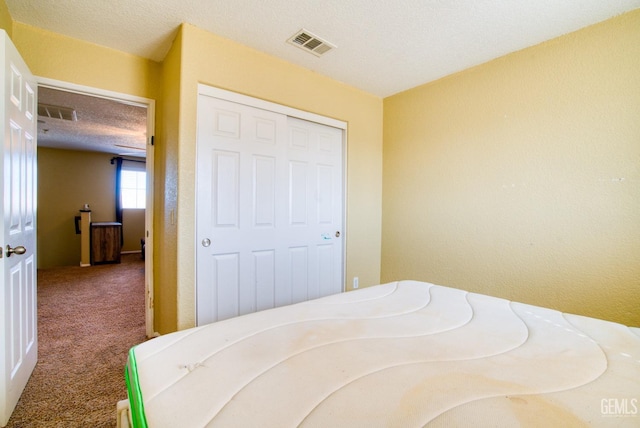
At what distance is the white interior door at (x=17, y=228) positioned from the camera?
1.40m

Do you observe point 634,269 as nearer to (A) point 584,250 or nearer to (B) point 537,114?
(A) point 584,250

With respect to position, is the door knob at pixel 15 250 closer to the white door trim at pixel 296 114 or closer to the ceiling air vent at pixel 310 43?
the white door trim at pixel 296 114

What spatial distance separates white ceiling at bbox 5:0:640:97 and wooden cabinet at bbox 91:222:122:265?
4.81 metres

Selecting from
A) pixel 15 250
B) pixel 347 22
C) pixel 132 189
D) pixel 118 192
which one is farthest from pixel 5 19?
pixel 132 189

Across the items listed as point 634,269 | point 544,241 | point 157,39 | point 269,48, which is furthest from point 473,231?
point 157,39

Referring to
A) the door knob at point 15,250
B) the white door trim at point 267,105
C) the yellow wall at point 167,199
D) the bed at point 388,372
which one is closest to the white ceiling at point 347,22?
the yellow wall at point 167,199

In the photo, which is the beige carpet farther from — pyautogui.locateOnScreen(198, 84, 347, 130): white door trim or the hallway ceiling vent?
the hallway ceiling vent

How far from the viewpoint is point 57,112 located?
3547 millimetres

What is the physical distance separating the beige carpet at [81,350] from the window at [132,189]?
2.74m

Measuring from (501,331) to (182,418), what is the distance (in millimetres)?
1178

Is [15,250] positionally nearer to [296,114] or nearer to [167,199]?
[167,199]

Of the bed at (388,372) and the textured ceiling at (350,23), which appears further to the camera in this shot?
the textured ceiling at (350,23)

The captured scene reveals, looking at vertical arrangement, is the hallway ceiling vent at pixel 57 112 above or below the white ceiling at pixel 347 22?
below

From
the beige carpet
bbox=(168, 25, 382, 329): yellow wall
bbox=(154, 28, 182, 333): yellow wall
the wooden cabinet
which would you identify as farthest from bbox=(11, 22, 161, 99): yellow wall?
the wooden cabinet
